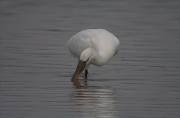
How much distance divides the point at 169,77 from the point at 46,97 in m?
2.21

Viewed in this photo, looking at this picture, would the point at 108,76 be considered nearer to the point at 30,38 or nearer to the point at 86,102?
the point at 86,102

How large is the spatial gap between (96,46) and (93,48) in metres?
0.06

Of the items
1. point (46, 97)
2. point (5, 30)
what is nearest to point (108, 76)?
point (46, 97)

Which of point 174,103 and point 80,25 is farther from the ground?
point 174,103

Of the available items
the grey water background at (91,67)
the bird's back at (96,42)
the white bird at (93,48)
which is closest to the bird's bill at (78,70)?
the white bird at (93,48)

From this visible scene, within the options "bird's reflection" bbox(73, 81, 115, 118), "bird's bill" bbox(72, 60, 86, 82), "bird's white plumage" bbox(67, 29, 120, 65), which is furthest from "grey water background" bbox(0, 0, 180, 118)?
"bird's white plumage" bbox(67, 29, 120, 65)

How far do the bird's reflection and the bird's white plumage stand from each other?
2.13 feet

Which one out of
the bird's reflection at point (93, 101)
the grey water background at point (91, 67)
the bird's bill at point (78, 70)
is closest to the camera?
the bird's reflection at point (93, 101)

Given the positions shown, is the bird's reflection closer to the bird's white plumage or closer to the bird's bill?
the bird's bill

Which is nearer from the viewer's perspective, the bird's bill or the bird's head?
the bird's bill

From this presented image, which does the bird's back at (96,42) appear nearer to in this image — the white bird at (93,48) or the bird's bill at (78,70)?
the white bird at (93,48)

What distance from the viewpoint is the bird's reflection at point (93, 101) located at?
38.5ft

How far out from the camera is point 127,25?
18.7 meters

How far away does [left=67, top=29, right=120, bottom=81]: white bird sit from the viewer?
1455 cm
